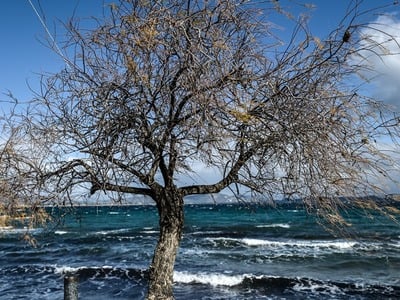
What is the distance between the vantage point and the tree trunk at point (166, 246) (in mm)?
5098

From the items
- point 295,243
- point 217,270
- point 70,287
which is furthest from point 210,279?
point 295,243

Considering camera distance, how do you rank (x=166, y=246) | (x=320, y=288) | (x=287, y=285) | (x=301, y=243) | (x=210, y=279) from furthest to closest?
(x=301, y=243), (x=210, y=279), (x=287, y=285), (x=320, y=288), (x=166, y=246)

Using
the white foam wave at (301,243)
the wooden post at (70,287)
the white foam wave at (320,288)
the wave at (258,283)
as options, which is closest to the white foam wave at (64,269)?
the wave at (258,283)

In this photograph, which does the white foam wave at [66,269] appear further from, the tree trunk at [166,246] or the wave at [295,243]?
the tree trunk at [166,246]

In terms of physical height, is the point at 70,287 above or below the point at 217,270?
above

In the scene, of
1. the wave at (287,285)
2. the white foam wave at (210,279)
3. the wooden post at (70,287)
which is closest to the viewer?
the wooden post at (70,287)

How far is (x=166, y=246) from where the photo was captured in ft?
17.0

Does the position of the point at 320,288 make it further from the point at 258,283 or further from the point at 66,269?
the point at 66,269

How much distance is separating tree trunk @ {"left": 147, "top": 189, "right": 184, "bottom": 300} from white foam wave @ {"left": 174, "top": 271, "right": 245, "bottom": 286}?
39.3ft

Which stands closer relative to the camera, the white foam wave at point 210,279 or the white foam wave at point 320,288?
the white foam wave at point 320,288

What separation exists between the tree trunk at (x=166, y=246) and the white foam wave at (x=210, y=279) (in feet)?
39.3

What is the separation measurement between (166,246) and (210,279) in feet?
41.3

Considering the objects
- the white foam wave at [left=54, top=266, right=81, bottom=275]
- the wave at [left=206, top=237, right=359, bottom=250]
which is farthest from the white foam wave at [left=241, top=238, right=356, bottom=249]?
the white foam wave at [left=54, top=266, right=81, bottom=275]

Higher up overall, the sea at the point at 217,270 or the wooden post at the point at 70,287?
the wooden post at the point at 70,287
